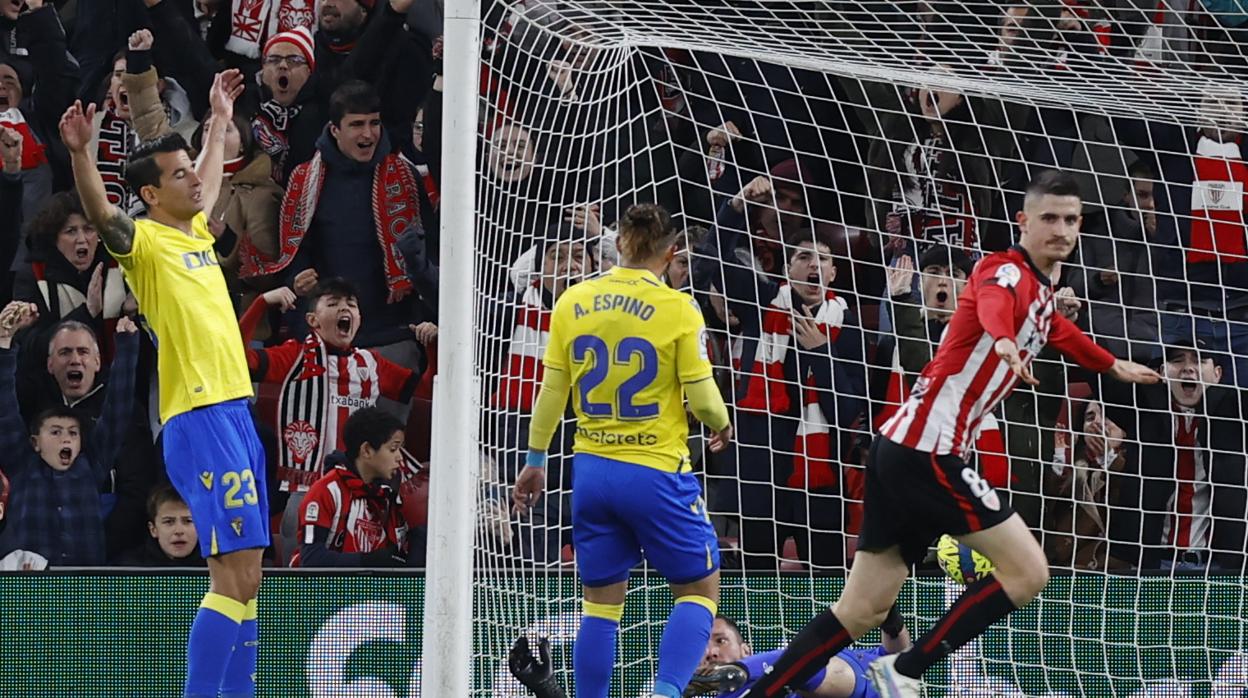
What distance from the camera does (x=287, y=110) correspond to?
8.43 meters

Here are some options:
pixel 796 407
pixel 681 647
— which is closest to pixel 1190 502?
pixel 796 407

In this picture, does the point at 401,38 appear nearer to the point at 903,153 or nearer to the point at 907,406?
the point at 903,153

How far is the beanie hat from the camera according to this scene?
8477mm

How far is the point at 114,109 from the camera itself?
329 inches

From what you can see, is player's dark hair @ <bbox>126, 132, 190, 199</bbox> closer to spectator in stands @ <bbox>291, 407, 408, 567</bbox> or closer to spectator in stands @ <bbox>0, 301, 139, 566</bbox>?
spectator in stands @ <bbox>291, 407, 408, 567</bbox>

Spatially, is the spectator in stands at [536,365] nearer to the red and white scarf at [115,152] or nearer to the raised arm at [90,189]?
the raised arm at [90,189]

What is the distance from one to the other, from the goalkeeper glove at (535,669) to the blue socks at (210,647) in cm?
93

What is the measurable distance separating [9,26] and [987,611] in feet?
19.1

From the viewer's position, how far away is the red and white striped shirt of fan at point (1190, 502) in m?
7.69

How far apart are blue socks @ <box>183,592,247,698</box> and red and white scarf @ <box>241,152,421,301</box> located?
324 cm

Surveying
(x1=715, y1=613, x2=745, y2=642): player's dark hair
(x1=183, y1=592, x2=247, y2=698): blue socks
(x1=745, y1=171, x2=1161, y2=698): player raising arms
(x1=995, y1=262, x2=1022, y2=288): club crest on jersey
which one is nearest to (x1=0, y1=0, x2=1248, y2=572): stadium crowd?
(x1=715, y1=613, x2=745, y2=642): player's dark hair

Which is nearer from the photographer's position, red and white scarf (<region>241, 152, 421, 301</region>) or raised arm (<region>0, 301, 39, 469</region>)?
raised arm (<region>0, 301, 39, 469</region>)

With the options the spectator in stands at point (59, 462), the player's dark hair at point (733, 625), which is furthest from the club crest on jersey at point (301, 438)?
the player's dark hair at point (733, 625)

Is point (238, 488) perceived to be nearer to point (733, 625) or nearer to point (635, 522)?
point (635, 522)
